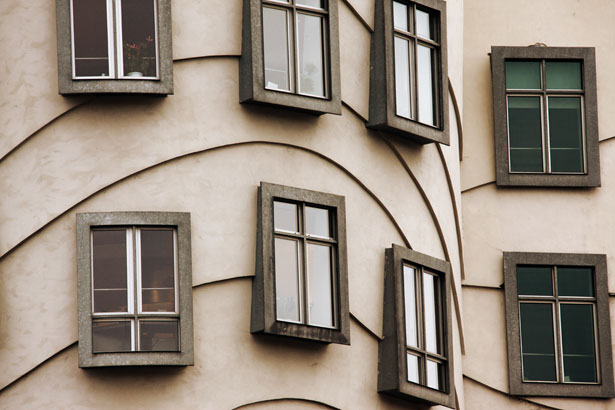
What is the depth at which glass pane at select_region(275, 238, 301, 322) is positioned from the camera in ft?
64.2

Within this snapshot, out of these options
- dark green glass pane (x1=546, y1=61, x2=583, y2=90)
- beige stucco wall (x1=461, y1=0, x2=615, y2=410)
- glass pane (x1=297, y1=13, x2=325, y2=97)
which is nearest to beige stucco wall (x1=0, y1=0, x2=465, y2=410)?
glass pane (x1=297, y1=13, x2=325, y2=97)

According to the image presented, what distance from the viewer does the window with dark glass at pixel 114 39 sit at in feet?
63.8

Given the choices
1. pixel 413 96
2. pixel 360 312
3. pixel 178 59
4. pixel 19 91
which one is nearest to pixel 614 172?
pixel 413 96

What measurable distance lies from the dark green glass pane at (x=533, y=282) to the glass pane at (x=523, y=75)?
270 centimetres

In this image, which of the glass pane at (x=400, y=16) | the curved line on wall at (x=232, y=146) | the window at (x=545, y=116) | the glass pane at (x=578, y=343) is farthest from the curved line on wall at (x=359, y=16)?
the glass pane at (x=578, y=343)

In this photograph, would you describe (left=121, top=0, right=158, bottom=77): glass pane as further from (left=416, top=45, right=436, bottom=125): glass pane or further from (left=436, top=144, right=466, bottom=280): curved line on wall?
(left=436, top=144, right=466, bottom=280): curved line on wall

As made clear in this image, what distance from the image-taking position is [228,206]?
19.6 meters

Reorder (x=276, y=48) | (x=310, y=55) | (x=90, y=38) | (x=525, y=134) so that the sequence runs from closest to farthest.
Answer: (x=90, y=38)
(x=276, y=48)
(x=310, y=55)
(x=525, y=134)

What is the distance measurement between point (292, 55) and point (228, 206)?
2.07 meters

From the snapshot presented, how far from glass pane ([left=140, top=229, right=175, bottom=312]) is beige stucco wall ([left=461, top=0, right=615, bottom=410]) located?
5.97m

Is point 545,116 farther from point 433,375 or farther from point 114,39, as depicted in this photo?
point 114,39

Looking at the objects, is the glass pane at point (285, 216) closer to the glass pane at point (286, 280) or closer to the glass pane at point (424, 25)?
the glass pane at point (286, 280)

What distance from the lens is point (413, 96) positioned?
2169 cm

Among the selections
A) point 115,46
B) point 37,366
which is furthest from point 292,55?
point 37,366
